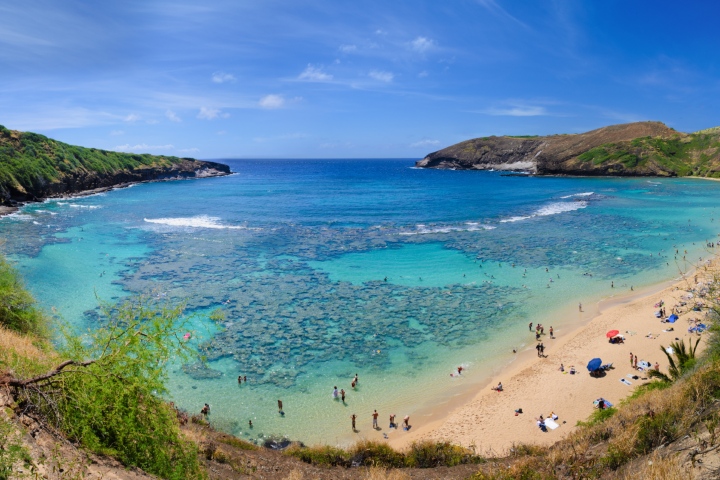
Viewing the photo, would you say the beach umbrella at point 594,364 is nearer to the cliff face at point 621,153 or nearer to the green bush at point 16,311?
the green bush at point 16,311

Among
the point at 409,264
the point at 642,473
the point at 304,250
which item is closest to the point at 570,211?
the point at 409,264

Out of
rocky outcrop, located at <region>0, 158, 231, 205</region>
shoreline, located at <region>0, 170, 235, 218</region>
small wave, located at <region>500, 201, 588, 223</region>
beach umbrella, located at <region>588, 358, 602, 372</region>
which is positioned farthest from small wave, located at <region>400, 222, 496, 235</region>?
rocky outcrop, located at <region>0, 158, 231, 205</region>

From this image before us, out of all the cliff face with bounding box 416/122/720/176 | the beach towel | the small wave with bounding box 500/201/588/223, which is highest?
the cliff face with bounding box 416/122/720/176

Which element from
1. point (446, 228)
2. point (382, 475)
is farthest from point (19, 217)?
point (382, 475)

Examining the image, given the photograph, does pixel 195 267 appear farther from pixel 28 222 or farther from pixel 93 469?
pixel 28 222

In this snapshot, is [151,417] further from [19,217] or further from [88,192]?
[88,192]

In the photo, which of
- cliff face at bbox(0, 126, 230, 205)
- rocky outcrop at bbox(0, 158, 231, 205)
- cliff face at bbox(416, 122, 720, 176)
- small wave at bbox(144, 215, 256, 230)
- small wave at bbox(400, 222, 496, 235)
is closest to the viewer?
small wave at bbox(400, 222, 496, 235)

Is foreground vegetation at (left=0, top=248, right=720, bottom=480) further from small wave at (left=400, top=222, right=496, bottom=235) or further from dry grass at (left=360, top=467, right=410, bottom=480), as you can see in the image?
small wave at (left=400, top=222, right=496, bottom=235)
